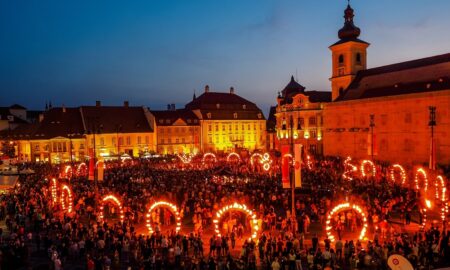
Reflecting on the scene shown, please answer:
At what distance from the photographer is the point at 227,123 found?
8181cm

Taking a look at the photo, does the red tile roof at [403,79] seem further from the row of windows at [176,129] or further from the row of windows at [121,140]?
the row of windows at [121,140]

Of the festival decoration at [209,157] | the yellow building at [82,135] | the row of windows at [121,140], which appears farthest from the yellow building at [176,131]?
the festival decoration at [209,157]

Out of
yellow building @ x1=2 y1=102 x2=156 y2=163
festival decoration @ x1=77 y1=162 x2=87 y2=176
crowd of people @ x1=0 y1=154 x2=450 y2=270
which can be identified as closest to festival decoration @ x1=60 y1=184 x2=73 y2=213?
crowd of people @ x1=0 y1=154 x2=450 y2=270

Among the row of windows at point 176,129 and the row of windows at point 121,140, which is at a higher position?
the row of windows at point 176,129

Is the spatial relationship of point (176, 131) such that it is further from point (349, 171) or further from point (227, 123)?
point (349, 171)

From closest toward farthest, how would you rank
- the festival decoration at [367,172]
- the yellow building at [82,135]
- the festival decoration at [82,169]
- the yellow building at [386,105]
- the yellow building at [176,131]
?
the festival decoration at [367,172]
the festival decoration at [82,169]
the yellow building at [386,105]
the yellow building at [82,135]
the yellow building at [176,131]

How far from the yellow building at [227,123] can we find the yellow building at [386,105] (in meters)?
23.1

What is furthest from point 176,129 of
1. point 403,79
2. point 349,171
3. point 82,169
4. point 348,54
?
point 349,171

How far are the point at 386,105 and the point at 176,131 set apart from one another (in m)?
38.4

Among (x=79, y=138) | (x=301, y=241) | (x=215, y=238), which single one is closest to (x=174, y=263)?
(x=215, y=238)

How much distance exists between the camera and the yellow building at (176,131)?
73.9m

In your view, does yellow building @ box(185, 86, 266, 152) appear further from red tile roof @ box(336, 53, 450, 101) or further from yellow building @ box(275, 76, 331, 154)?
red tile roof @ box(336, 53, 450, 101)

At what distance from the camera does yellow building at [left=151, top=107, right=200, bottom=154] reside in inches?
2908

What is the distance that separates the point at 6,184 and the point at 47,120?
39.1m
